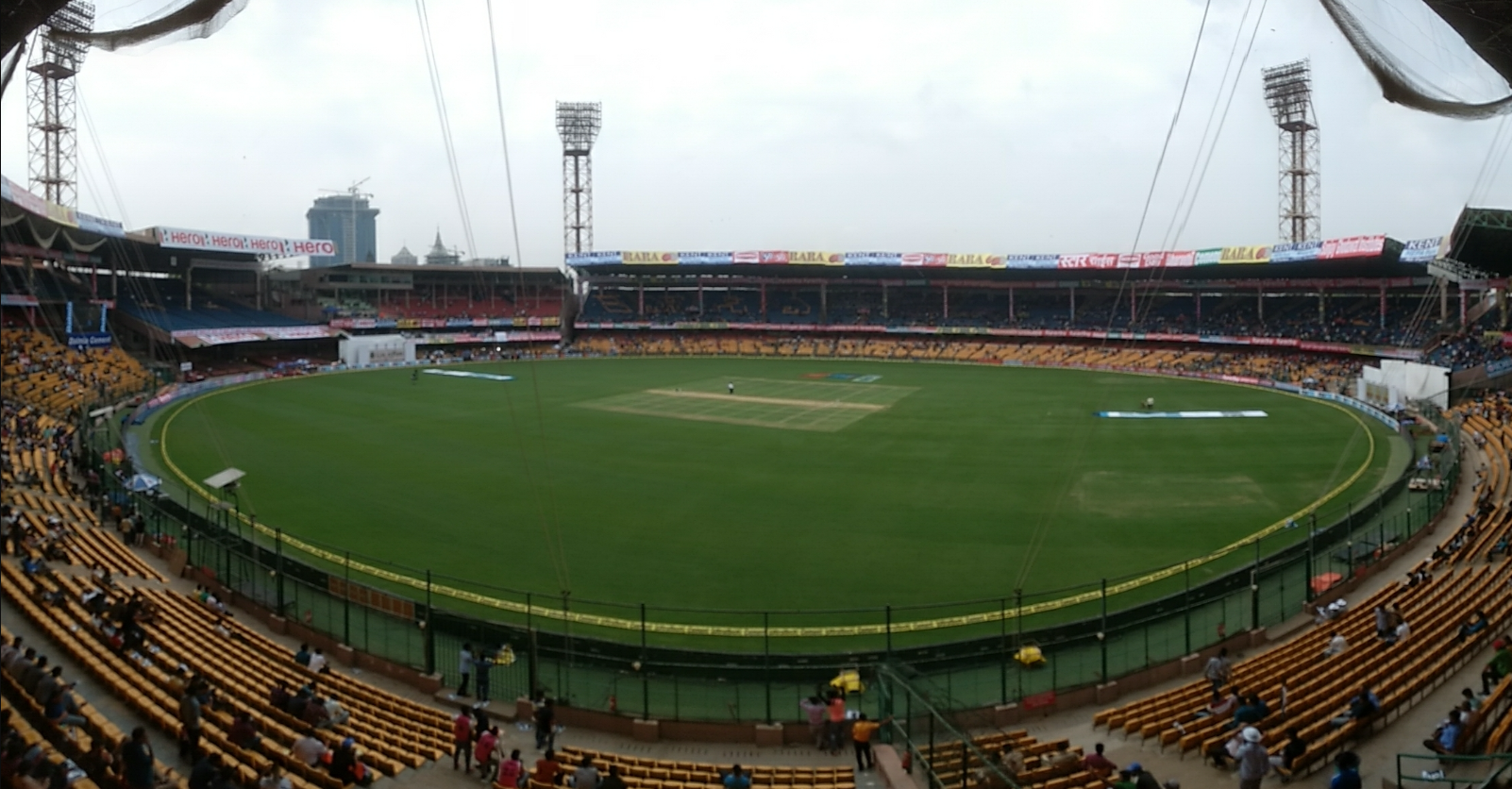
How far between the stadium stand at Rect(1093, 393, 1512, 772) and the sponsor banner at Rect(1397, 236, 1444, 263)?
43.2 m

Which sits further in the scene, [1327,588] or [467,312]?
[467,312]

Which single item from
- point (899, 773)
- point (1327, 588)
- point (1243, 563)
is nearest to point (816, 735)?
point (899, 773)

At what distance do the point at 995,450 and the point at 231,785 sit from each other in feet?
99.7

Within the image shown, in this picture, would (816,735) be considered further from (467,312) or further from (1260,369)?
(467,312)

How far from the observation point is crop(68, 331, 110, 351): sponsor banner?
54.0 m

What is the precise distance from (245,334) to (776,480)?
180 feet

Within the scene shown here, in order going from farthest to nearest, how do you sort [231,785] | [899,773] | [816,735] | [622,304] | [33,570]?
[622,304] < [33,570] < [816,735] < [899,773] < [231,785]

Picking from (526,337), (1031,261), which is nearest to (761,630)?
(1031,261)

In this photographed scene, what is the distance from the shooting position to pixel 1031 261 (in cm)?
8088

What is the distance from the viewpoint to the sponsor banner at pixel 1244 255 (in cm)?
6525

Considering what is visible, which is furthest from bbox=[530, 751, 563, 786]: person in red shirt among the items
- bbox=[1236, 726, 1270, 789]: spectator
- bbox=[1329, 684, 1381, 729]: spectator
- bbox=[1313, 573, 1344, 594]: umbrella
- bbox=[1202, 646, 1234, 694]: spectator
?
bbox=[1313, 573, 1344, 594]: umbrella

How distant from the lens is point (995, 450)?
3597 centimetres

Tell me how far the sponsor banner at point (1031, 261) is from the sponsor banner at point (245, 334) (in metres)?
54.3

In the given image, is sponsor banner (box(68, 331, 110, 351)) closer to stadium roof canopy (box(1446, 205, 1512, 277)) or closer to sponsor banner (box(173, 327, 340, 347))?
sponsor banner (box(173, 327, 340, 347))
